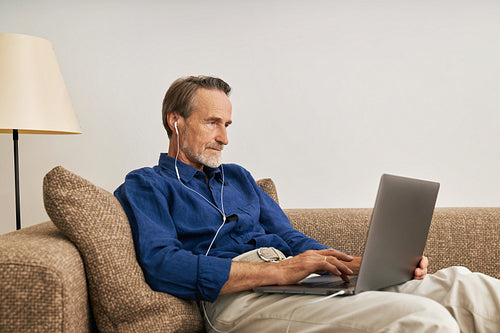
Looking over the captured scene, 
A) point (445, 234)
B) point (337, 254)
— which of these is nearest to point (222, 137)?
point (337, 254)

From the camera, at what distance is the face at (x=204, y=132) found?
162 centimetres

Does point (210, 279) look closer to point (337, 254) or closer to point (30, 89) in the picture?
point (337, 254)

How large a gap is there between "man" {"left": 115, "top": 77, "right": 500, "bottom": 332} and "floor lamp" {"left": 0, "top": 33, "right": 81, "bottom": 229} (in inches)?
18.7

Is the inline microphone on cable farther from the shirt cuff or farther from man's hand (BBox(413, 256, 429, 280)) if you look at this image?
man's hand (BBox(413, 256, 429, 280))

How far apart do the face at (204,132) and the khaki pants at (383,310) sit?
516 millimetres

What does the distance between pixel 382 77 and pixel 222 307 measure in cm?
162

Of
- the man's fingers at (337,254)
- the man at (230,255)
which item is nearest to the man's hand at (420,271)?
the man at (230,255)

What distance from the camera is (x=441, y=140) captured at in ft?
7.96

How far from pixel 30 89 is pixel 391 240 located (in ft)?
4.63

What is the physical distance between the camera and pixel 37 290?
94 centimetres

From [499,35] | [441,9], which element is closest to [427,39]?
[441,9]

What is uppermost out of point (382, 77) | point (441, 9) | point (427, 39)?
point (441, 9)

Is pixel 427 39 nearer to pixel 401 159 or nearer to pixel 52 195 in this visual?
pixel 401 159

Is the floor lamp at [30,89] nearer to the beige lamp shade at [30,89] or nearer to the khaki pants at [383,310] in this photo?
the beige lamp shade at [30,89]
